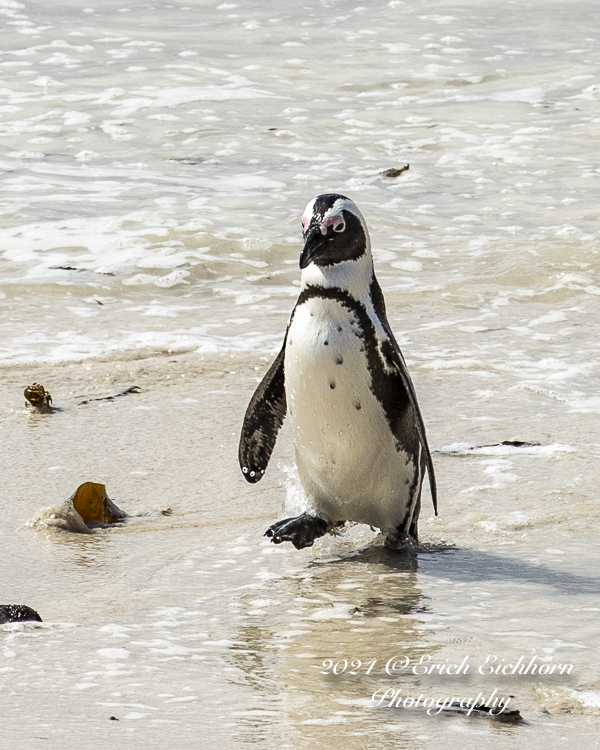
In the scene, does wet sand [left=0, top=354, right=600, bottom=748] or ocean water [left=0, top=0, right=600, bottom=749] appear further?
ocean water [left=0, top=0, right=600, bottom=749]

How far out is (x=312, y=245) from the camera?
3289mm

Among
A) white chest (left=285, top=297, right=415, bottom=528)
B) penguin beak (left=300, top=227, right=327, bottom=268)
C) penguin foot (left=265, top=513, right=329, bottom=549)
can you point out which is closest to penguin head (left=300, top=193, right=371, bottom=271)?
penguin beak (left=300, top=227, right=327, bottom=268)

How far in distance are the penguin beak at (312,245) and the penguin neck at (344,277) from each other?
76mm

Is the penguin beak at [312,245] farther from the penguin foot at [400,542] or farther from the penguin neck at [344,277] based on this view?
the penguin foot at [400,542]

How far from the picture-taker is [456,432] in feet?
14.4

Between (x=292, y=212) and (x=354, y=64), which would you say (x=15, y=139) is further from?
(x=354, y=64)

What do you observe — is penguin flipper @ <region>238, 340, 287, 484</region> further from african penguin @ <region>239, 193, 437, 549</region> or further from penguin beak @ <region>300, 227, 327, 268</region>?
penguin beak @ <region>300, 227, 327, 268</region>

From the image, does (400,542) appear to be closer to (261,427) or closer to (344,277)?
(261,427)

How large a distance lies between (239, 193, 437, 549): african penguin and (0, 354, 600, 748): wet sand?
145 millimetres

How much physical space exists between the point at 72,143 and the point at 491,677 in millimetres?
8199

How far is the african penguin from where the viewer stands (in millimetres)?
3312

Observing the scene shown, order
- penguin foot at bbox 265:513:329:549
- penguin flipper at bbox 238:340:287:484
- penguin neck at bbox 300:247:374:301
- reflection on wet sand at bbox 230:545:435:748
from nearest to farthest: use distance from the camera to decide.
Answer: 1. reflection on wet sand at bbox 230:545:435:748
2. penguin foot at bbox 265:513:329:549
3. penguin neck at bbox 300:247:374:301
4. penguin flipper at bbox 238:340:287:484

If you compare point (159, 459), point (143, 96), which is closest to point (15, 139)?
point (143, 96)

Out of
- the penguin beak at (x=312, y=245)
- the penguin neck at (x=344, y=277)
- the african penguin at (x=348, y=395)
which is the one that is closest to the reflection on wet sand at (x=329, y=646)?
the african penguin at (x=348, y=395)
